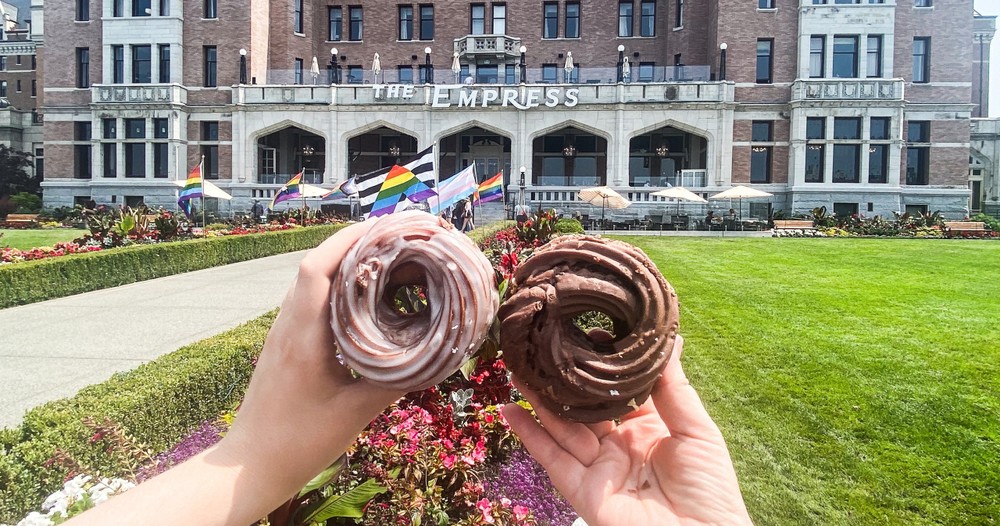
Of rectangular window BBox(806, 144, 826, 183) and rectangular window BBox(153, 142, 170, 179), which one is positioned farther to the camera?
rectangular window BBox(153, 142, 170, 179)

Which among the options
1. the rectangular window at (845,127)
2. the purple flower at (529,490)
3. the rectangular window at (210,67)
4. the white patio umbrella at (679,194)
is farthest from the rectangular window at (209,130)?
the purple flower at (529,490)

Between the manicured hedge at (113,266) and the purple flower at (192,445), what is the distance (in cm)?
959

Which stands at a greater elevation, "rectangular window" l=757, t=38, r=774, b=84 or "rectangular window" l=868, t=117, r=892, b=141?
"rectangular window" l=757, t=38, r=774, b=84

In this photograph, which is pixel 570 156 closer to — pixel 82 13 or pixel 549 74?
pixel 549 74

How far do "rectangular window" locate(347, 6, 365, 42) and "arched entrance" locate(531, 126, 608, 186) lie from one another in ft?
50.5

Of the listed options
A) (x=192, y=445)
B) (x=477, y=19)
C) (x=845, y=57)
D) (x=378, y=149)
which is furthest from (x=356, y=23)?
(x=192, y=445)

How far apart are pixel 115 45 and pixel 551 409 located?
47118 mm

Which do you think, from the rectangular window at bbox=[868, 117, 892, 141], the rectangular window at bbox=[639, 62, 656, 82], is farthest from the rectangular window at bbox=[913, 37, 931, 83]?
the rectangular window at bbox=[639, 62, 656, 82]

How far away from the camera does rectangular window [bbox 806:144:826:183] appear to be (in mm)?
35406

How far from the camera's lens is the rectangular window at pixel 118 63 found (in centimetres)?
3931

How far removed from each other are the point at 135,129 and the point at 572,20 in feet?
97.3

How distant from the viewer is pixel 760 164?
120 ft

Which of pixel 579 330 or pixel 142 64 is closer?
pixel 579 330

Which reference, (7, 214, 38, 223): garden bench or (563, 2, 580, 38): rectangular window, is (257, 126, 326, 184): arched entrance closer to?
(7, 214, 38, 223): garden bench
